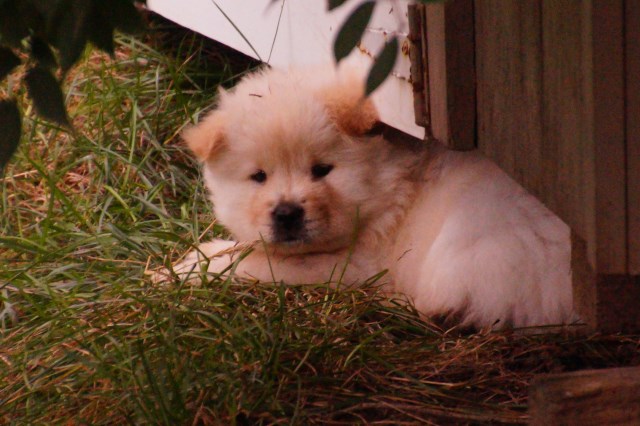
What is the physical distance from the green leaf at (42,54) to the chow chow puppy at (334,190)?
1756 mm

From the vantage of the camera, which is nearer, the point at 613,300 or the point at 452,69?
the point at 613,300

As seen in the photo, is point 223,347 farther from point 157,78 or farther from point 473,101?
point 157,78

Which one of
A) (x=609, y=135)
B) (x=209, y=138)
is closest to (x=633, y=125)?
(x=609, y=135)

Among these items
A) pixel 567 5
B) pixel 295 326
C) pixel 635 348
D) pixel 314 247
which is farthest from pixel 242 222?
pixel 567 5

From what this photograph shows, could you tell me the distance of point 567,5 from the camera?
204 cm

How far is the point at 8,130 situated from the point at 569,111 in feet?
3.77

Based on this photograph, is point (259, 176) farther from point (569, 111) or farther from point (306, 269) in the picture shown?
point (569, 111)

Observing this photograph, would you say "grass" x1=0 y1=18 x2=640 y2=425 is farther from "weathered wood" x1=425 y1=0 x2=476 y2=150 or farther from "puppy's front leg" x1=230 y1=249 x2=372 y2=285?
"weathered wood" x1=425 y1=0 x2=476 y2=150

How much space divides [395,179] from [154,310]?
100 centimetres

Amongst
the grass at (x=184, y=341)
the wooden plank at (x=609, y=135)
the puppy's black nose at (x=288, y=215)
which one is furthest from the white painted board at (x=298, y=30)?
the wooden plank at (x=609, y=135)

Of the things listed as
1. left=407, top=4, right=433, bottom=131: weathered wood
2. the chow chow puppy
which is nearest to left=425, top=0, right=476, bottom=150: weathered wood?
left=407, top=4, right=433, bottom=131: weathered wood

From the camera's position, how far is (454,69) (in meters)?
2.73

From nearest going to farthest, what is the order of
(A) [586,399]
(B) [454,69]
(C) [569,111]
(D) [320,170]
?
(A) [586,399]
(C) [569,111]
(B) [454,69]
(D) [320,170]

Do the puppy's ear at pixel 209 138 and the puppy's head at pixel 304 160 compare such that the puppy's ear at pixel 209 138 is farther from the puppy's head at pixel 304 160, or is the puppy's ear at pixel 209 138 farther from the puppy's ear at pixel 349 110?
the puppy's ear at pixel 349 110
